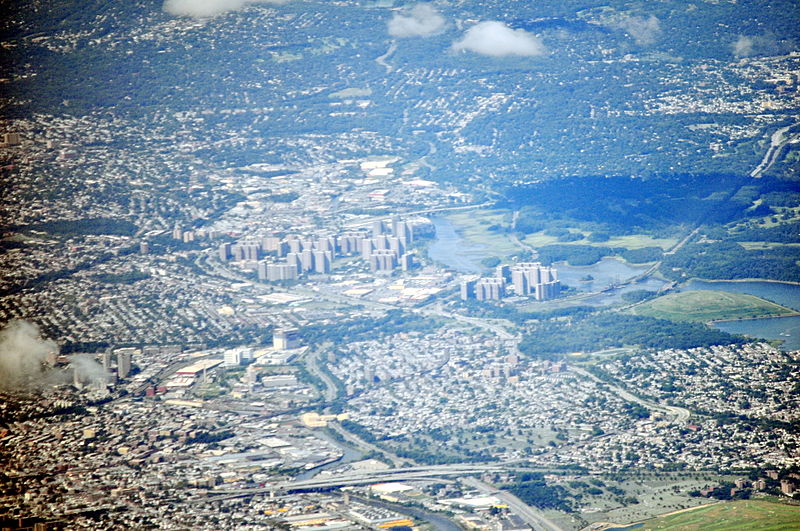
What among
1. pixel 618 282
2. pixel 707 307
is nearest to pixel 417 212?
pixel 618 282

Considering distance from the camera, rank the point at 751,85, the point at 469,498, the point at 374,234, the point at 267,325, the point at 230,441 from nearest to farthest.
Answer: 1. the point at 469,498
2. the point at 230,441
3. the point at 267,325
4. the point at 374,234
5. the point at 751,85

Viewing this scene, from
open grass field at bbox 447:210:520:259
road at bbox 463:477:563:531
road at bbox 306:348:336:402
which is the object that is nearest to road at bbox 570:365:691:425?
road at bbox 463:477:563:531

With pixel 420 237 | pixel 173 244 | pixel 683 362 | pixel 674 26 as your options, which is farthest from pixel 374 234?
pixel 674 26

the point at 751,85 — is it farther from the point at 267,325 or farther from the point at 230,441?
the point at 230,441

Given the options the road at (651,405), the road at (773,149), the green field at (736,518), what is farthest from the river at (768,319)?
the road at (773,149)

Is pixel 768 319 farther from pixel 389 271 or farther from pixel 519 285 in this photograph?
pixel 389 271

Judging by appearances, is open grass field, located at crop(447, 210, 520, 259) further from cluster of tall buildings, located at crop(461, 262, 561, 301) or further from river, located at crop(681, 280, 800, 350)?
river, located at crop(681, 280, 800, 350)
